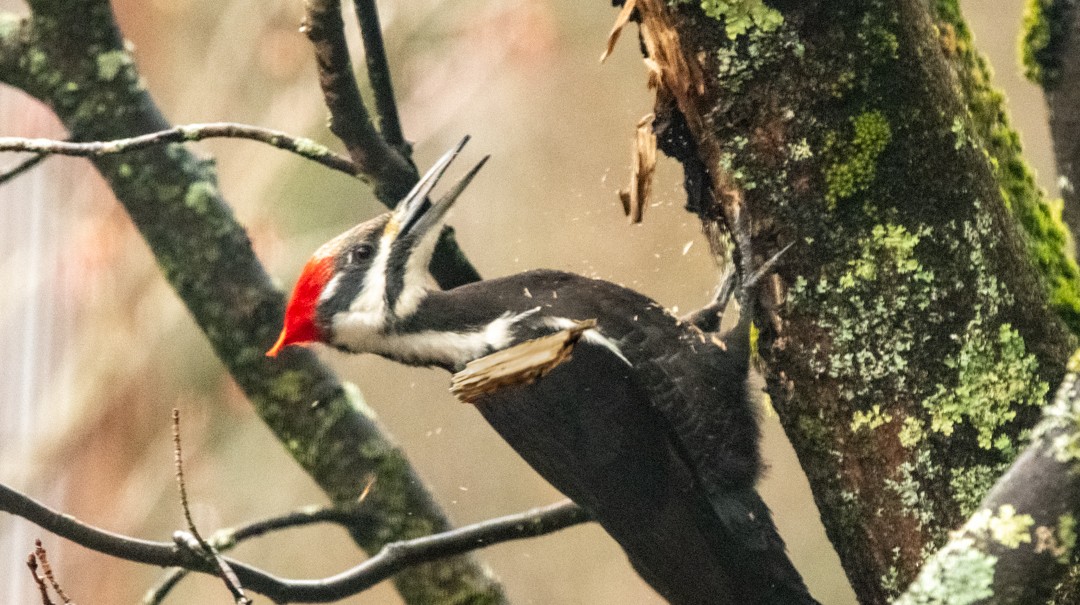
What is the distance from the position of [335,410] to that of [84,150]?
63 cm

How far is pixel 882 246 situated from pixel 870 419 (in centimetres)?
17

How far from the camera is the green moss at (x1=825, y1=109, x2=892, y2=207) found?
3.29 ft

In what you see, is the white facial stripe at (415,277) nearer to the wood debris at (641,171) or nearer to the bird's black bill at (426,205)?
the bird's black bill at (426,205)

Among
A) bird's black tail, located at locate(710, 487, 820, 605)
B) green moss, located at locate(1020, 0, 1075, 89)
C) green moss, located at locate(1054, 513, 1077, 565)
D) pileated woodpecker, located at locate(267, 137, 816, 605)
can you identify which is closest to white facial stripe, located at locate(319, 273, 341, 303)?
pileated woodpecker, located at locate(267, 137, 816, 605)

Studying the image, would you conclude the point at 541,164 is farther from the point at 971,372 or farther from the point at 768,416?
the point at 971,372

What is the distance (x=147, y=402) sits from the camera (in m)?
3.69

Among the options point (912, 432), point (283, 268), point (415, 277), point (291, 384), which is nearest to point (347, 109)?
point (415, 277)

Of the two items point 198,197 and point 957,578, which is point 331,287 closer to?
point 198,197

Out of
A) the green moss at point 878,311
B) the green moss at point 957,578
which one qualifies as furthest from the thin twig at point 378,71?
the green moss at point 957,578

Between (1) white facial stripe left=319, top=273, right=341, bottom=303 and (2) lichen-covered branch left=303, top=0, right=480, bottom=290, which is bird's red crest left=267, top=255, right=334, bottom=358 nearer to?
(1) white facial stripe left=319, top=273, right=341, bottom=303

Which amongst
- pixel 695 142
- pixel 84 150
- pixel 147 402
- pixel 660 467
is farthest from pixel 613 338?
pixel 147 402

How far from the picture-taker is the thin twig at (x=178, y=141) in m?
1.19

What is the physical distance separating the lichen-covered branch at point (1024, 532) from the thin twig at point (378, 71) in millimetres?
966

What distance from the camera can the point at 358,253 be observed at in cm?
155
